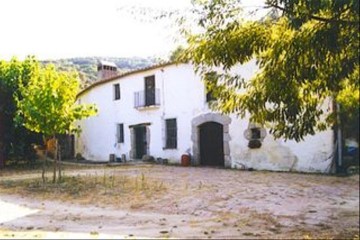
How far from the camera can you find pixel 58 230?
5.30 meters

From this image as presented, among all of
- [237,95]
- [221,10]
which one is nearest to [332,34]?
[221,10]

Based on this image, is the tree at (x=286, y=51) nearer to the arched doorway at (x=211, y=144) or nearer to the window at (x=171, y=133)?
the arched doorway at (x=211, y=144)

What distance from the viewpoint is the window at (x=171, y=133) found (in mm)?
16469

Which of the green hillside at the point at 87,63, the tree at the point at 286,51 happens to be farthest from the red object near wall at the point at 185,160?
the tree at the point at 286,51

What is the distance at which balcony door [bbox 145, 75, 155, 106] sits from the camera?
17.4m

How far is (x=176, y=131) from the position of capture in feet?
53.7

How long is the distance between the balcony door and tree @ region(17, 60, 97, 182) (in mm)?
7467

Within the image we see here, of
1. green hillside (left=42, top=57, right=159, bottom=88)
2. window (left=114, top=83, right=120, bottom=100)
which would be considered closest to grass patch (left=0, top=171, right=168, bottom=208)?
green hillside (left=42, top=57, right=159, bottom=88)

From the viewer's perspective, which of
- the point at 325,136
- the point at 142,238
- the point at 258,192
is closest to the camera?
the point at 142,238

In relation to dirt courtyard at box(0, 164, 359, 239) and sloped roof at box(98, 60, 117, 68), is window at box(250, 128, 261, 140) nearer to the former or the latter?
dirt courtyard at box(0, 164, 359, 239)

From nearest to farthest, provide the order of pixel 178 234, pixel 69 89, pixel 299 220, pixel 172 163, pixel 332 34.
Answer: pixel 332 34, pixel 178 234, pixel 299 220, pixel 69 89, pixel 172 163

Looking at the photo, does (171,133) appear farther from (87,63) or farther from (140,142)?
(87,63)

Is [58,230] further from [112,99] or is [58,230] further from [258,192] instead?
[112,99]

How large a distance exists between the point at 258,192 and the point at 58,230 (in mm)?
4670
